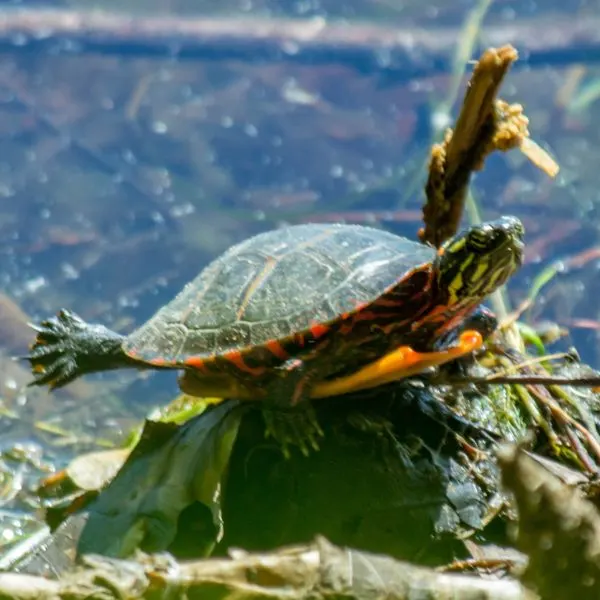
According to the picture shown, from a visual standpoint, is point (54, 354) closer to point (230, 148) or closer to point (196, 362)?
point (196, 362)

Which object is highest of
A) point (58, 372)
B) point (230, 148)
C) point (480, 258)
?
point (480, 258)

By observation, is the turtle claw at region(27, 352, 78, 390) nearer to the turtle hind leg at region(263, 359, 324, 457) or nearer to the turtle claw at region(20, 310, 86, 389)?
the turtle claw at region(20, 310, 86, 389)

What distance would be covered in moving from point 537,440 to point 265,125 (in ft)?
17.9

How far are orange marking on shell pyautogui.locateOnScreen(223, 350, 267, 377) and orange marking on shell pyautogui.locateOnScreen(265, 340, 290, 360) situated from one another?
26 millimetres

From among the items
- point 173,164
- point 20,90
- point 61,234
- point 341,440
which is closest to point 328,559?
point 341,440

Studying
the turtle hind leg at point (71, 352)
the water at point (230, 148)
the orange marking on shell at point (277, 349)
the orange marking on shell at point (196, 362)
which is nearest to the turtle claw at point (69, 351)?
the turtle hind leg at point (71, 352)

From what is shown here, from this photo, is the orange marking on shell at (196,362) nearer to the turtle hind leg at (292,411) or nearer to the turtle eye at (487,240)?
the turtle hind leg at (292,411)

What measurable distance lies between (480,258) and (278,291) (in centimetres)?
23

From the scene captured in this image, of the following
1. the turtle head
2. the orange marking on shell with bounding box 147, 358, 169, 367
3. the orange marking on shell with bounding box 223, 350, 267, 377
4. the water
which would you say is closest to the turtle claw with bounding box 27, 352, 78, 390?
the orange marking on shell with bounding box 147, 358, 169, 367

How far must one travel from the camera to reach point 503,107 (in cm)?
117

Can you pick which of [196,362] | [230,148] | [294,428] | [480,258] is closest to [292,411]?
[294,428]

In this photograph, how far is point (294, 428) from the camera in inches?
34.1

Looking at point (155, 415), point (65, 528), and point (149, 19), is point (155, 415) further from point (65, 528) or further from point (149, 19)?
point (149, 19)

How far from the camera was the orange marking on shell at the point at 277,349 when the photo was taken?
2.81 ft
